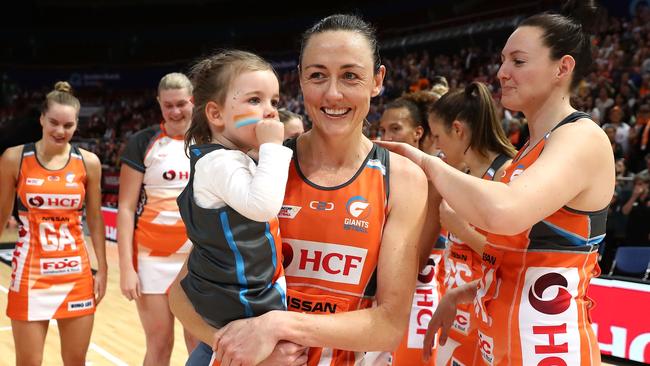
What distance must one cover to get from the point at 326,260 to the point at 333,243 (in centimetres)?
5

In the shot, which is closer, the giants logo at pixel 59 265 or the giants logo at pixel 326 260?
the giants logo at pixel 326 260

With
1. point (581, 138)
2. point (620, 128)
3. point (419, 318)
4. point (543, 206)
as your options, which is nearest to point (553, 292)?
point (543, 206)

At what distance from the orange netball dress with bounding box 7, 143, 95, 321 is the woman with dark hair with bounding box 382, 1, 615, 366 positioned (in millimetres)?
2407

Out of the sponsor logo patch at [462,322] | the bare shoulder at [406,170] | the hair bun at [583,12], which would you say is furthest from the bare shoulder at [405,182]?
the sponsor logo patch at [462,322]

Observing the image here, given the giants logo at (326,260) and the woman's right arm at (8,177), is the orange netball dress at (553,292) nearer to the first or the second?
the giants logo at (326,260)

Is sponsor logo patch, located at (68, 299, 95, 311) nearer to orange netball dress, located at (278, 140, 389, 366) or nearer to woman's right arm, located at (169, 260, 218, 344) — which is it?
woman's right arm, located at (169, 260, 218, 344)

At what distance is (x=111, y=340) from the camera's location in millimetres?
5371

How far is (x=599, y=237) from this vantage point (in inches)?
70.7

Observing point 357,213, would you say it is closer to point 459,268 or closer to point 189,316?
point 189,316

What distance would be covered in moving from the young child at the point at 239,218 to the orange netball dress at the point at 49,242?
6.69 feet

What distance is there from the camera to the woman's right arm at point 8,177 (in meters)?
3.52

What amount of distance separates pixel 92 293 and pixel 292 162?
7.55 ft

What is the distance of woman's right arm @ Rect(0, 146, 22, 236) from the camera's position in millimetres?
3518

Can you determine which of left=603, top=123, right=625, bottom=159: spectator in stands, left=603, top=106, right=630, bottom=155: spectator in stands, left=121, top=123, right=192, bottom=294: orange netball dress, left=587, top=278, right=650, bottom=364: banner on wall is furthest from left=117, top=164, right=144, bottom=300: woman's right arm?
left=603, top=106, right=630, bottom=155: spectator in stands
